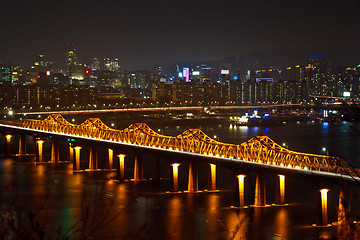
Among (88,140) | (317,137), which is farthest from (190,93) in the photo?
(88,140)

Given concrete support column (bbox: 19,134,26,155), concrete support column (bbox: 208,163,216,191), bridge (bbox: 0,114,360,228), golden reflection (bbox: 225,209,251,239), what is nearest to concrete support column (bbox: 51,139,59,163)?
bridge (bbox: 0,114,360,228)

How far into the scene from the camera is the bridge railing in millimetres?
25964

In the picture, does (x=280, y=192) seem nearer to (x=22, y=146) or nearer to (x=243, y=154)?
(x=243, y=154)

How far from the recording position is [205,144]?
32.7m

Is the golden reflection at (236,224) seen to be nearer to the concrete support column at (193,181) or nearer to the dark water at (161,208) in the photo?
the dark water at (161,208)

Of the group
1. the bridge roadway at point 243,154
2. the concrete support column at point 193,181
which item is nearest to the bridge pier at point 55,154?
the bridge roadway at point 243,154

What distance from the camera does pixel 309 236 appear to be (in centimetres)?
2003

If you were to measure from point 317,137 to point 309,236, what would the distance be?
52.8 metres

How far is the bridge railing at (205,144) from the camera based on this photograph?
85.2 ft

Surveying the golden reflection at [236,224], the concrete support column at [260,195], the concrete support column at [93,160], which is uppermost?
the concrete support column at [93,160]

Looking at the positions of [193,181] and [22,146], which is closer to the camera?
[193,181]

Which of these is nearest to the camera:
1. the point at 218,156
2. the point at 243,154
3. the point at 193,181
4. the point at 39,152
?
the point at 243,154

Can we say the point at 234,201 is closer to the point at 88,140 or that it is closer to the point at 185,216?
the point at 185,216

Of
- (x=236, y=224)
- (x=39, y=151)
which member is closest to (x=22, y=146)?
(x=39, y=151)
